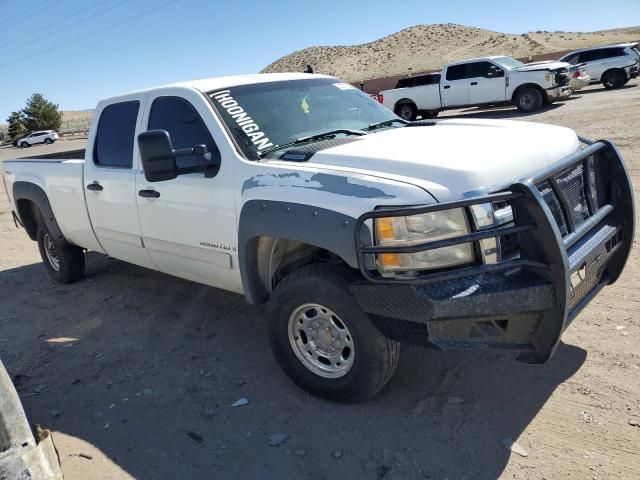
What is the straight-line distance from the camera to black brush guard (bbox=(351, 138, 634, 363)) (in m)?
2.66

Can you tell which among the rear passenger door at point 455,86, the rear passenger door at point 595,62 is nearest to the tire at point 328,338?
the rear passenger door at point 455,86

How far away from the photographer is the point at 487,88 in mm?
18422

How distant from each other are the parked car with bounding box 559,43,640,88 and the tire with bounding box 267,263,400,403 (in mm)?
22760

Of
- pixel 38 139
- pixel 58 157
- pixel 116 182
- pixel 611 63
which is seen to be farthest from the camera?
pixel 38 139

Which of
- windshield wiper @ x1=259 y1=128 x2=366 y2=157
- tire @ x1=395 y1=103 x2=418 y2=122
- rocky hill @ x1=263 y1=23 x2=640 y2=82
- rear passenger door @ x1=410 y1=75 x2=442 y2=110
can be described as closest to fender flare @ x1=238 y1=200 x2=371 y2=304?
windshield wiper @ x1=259 y1=128 x2=366 y2=157

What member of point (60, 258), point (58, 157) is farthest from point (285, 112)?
point (58, 157)

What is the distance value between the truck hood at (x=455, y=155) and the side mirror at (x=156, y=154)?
87cm

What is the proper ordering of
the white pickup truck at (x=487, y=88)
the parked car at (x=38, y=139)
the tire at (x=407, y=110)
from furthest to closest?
1. the parked car at (x=38, y=139)
2. the tire at (x=407, y=110)
3. the white pickup truck at (x=487, y=88)

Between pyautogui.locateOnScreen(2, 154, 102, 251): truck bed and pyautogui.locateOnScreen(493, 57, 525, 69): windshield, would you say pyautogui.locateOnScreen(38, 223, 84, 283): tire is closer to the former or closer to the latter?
pyautogui.locateOnScreen(2, 154, 102, 251): truck bed

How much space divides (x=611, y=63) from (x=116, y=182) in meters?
22.8

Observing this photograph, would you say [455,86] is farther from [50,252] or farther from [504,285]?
[504,285]

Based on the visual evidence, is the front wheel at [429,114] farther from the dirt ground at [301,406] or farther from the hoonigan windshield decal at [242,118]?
the hoonigan windshield decal at [242,118]

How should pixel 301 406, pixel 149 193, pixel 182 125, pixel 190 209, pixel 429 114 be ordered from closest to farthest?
pixel 301 406, pixel 190 209, pixel 182 125, pixel 149 193, pixel 429 114

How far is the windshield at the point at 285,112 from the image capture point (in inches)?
149
